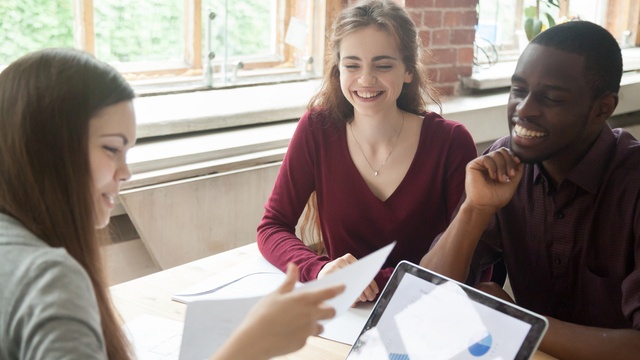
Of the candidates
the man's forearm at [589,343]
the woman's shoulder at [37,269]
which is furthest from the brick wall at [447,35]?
the woman's shoulder at [37,269]

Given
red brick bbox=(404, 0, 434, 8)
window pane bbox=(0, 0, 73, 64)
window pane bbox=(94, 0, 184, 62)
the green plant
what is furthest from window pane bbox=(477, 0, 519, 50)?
window pane bbox=(0, 0, 73, 64)

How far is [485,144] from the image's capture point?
3396 millimetres

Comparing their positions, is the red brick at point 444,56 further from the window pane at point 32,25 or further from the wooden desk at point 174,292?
the wooden desk at point 174,292

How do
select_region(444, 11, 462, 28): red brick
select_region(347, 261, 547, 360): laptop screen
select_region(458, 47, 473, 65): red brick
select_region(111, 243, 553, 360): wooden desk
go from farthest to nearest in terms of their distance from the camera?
select_region(458, 47, 473, 65): red brick, select_region(444, 11, 462, 28): red brick, select_region(111, 243, 553, 360): wooden desk, select_region(347, 261, 547, 360): laptop screen

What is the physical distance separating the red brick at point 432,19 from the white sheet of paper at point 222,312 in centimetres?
229

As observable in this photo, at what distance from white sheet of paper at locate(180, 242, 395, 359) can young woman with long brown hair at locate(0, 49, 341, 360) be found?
Answer: 0.17 feet

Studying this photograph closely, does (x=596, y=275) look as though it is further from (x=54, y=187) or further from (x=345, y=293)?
(x=54, y=187)

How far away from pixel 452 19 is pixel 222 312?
8.15 ft

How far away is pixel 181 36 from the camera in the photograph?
2.71m

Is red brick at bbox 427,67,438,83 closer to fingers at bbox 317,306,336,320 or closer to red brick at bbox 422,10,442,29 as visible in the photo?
red brick at bbox 422,10,442,29

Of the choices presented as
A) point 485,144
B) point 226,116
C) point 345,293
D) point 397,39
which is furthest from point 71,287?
point 485,144

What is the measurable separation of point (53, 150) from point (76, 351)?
10.3 inches

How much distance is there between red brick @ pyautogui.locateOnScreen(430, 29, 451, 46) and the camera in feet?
10.6

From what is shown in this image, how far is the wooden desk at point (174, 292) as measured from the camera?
1.34 meters
